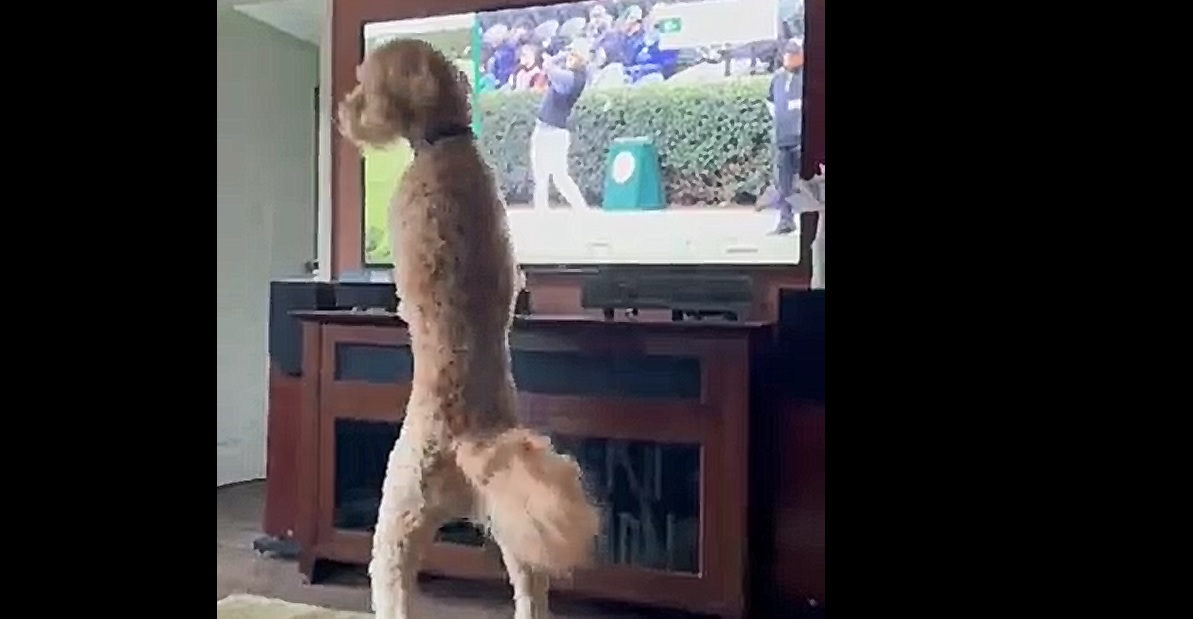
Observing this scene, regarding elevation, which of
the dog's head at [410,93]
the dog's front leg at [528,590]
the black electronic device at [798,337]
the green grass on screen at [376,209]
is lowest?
the dog's front leg at [528,590]

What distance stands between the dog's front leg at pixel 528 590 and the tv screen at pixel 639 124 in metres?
0.61

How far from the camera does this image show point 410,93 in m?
1.70

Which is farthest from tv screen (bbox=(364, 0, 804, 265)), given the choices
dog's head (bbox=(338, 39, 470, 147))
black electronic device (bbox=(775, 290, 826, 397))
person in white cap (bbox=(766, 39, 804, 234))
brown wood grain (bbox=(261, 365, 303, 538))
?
brown wood grain (bbox=(261, 365, 303, 538))

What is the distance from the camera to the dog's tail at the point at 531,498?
153 centimetres

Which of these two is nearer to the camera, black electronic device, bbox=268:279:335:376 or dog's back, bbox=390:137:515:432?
dog's back, bbox=390:137:515:432

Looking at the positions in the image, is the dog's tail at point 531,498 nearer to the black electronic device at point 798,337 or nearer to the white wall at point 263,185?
the black electronic device at point 798,337

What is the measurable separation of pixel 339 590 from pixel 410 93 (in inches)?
37.0

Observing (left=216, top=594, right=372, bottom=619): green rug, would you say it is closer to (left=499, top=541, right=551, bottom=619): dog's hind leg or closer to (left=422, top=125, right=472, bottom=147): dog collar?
(left=499, top=541, right=551, bottom=619): dog's hind leg

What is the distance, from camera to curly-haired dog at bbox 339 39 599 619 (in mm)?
1585

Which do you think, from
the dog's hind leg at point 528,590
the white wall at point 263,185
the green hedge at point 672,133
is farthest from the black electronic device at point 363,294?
the dog's hind leg at point 528,590

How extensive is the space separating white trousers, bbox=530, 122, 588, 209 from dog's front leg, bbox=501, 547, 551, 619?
0.72 meters

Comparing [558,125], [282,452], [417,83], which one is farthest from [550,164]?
[282,452]
